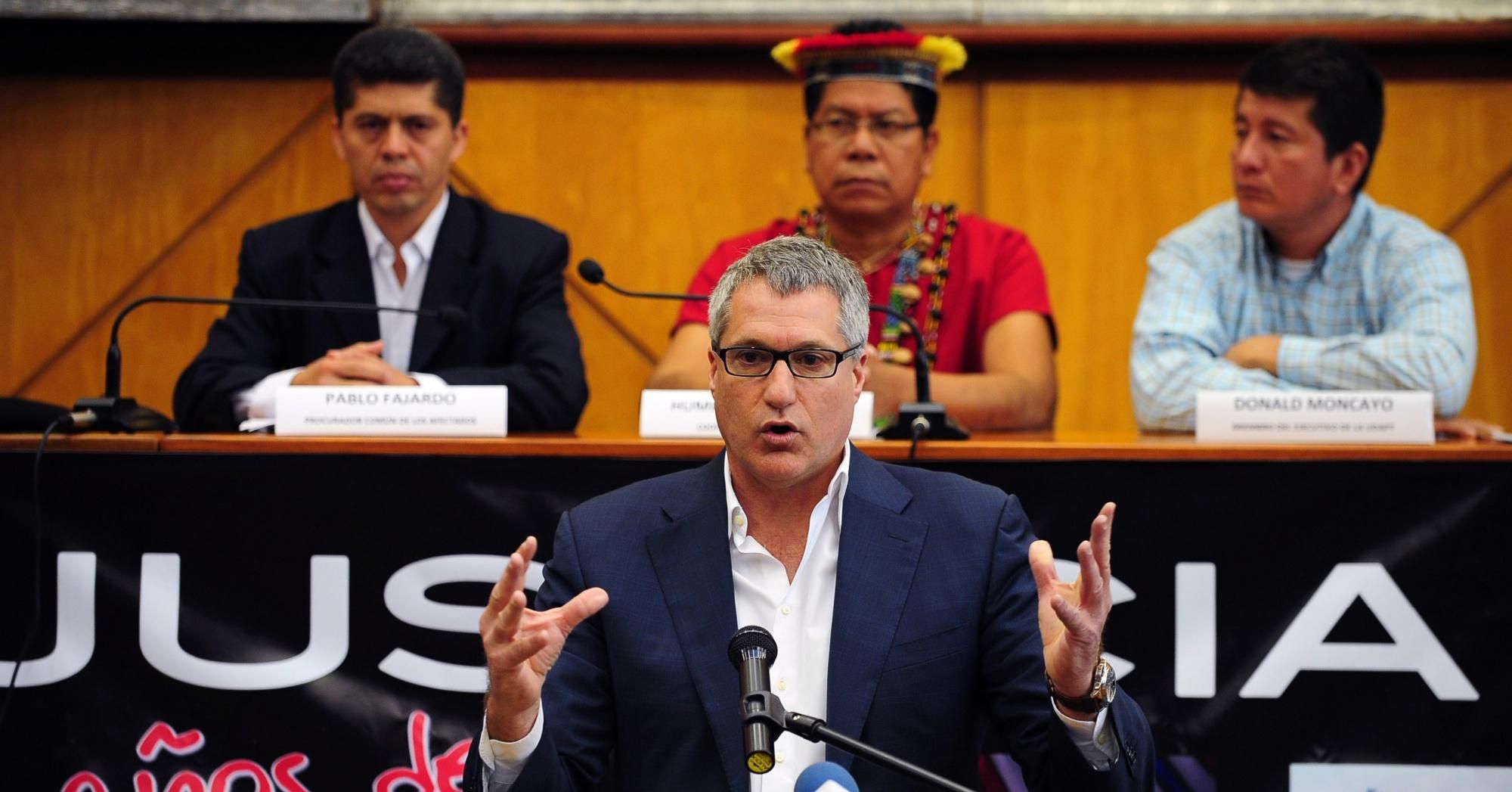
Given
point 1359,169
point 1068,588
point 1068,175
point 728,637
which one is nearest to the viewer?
point 1068,588

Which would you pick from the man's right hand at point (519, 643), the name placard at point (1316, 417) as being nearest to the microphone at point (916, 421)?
the name placard at point (1316, 417)

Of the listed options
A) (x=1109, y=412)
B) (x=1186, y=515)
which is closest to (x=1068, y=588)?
(x=1186, y=515)

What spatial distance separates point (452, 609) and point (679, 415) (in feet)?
1.57

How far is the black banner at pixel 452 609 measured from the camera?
249 centimetres

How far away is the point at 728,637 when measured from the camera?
2.02 m

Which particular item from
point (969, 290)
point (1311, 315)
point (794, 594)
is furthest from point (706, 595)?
point (1311, 315)

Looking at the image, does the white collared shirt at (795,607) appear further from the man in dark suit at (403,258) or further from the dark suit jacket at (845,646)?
the man in dark suit at (403,258)

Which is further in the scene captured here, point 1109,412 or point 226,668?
point 1109,412

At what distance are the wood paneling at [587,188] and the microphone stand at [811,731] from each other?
9.86 ft

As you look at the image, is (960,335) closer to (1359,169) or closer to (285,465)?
(1359,169)

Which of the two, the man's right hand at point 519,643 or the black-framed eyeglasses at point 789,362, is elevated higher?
the black-framed eyeglasses at point 789,362

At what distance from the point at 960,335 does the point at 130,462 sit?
5.86ft

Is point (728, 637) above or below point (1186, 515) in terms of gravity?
below

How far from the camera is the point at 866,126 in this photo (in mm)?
3473
